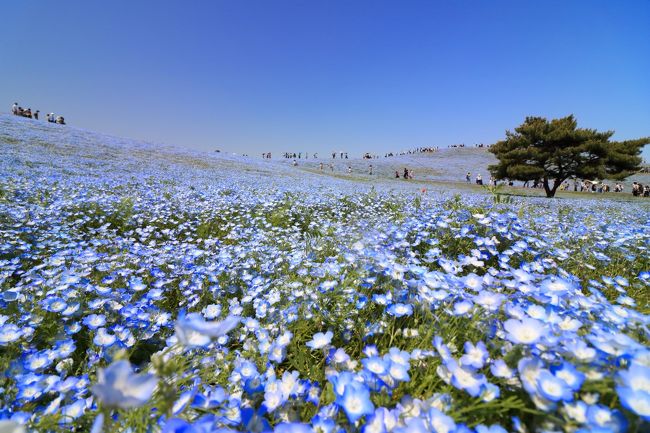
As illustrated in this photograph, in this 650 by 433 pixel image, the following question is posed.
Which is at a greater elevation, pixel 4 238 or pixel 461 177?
pixel 461 177

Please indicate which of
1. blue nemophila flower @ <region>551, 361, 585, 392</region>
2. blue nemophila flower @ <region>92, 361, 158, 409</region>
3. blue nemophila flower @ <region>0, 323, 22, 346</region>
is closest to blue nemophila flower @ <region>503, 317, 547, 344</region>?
blue nemophila flower @ <region>551, 361, 585, 392</region>

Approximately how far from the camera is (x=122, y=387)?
2.42ft

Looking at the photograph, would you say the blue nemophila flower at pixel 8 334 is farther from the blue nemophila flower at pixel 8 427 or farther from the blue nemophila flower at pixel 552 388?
the blue nemophila flower at pixel 552 388

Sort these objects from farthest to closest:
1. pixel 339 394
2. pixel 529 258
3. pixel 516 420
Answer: pixel 529 258 < pixel 339 394 < pixel 516 420

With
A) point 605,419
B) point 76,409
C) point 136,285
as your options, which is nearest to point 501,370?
point 605,419

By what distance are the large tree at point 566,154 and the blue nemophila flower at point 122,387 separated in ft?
81.2

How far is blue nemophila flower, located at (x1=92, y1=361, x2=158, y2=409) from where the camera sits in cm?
66

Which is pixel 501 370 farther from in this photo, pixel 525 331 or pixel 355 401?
pixel 355 401

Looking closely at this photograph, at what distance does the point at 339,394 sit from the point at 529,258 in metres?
3.48

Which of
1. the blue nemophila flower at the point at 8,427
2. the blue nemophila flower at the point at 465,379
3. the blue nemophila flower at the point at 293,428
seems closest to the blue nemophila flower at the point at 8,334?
Answer: the blue nemophila flower at the point at 8,427

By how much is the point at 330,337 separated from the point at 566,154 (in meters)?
24.8

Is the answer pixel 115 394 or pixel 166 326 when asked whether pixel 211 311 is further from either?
pixel 115 394

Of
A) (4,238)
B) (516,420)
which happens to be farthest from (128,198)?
(516,420)

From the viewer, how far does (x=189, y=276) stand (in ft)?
10.2
